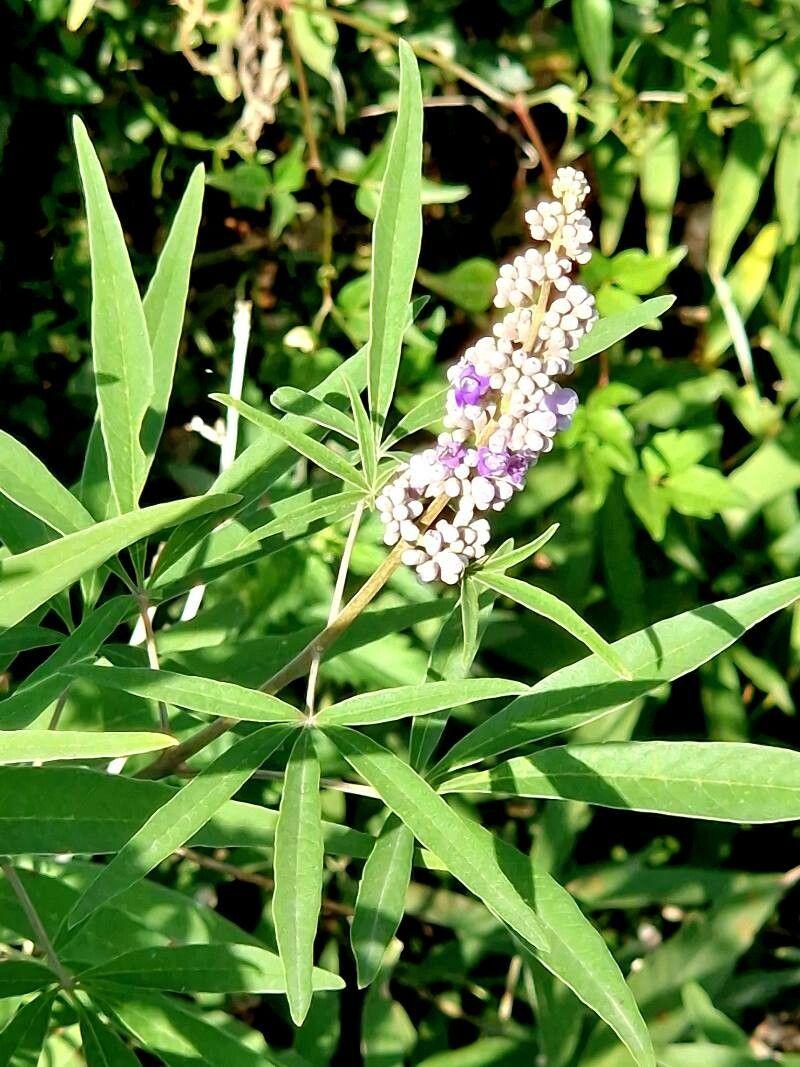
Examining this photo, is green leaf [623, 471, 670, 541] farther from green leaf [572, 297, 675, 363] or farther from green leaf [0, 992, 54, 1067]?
green leaf [0, 992, 54, 1067]

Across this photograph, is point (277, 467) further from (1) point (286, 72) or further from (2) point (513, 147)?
(2) point (513, 147)

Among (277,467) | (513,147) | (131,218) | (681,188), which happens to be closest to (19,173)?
(131,218)

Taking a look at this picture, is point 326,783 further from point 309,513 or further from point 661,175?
point 661,175

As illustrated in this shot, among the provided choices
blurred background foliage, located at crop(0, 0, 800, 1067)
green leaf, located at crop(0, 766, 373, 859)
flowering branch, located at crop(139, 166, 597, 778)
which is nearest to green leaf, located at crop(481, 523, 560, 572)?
flowering branch, located at crop(139, 166, 597, 778)

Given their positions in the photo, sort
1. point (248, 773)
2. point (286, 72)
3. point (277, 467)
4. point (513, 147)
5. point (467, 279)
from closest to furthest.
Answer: point (248, 773)
point (277, 467)
point (286, 72)
point (467, 279)
point (513, 147)

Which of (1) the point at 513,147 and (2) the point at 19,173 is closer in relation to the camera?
(2) the point at 19,173

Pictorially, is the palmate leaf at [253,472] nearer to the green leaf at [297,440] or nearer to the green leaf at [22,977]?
the green leaf at [297,440]

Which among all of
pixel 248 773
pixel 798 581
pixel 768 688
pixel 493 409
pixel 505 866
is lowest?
pixel 768 688
